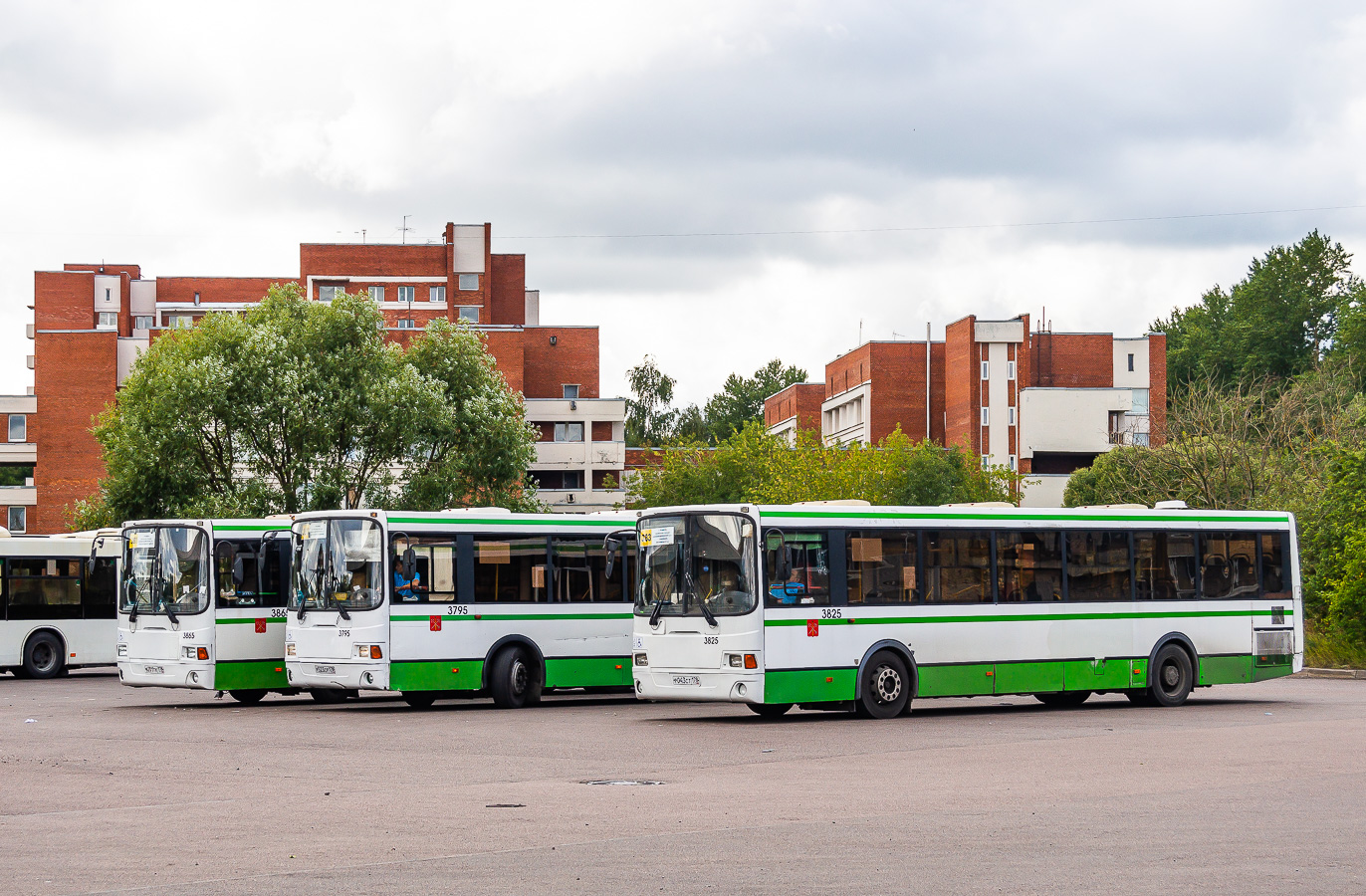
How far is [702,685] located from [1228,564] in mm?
8988

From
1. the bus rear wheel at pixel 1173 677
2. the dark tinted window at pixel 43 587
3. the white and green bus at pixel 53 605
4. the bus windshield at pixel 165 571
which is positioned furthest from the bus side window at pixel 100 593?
the bus rear wheel at pixel 1173 677

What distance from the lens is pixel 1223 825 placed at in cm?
1123

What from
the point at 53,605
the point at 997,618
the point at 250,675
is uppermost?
the point at 997,618

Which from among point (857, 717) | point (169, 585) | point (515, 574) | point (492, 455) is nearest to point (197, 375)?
point (492, 455)

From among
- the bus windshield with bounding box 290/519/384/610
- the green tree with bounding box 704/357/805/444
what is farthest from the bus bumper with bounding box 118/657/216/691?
the green tree with bounding box 704/357/805/444

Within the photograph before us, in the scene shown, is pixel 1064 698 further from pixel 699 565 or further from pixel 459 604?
pixel 459 604

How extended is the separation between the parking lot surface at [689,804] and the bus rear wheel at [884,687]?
40cm

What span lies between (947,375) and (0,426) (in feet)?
177

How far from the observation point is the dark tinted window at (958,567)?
72.6 ft

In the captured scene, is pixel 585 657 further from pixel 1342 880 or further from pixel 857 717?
pixel 1342 880

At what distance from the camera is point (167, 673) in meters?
26.1

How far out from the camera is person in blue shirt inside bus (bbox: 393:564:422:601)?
77.2ft

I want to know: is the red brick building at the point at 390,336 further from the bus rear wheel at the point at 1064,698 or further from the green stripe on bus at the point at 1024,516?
the green stripe on bus at the point at 1024,516

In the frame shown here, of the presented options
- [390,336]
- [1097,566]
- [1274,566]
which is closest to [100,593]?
[1097,566]
